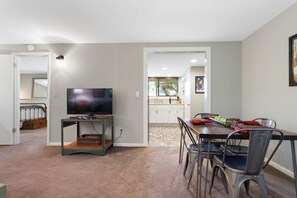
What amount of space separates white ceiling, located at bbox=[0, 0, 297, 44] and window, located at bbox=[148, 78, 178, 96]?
427 centimetres

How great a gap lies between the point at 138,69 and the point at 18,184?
269 centimetres

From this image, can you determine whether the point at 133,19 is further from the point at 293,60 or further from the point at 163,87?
the point at 163,87

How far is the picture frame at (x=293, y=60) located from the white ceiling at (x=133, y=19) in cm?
48

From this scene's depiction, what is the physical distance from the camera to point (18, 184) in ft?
6.94

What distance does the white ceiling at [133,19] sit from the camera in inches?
88.4

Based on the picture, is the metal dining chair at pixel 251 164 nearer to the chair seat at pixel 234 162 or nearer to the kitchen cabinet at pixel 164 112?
the chair seat at pixel 234 162

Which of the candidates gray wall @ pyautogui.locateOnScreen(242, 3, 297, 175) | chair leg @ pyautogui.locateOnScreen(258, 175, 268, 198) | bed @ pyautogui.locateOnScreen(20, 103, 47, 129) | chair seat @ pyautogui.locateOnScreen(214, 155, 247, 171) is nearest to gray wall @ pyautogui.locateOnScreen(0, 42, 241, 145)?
gray wall @ pyautogui.locateOnScreen(242, 3, 297, 175)

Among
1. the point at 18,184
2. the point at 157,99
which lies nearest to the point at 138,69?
the point at 18,184

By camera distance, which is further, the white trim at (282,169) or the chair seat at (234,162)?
the white trim at (282,169)

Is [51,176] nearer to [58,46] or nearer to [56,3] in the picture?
[56,3]

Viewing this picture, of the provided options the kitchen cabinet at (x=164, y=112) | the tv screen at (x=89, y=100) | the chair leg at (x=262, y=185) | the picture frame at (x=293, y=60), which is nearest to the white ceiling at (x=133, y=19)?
the picture frame at (x=293, y=60)

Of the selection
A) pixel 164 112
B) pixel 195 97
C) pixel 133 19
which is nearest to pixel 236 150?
pixel 133 19

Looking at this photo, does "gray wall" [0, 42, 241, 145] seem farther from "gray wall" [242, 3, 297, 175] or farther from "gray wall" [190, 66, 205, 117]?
"gray wall" [190, 66, 205, 117]

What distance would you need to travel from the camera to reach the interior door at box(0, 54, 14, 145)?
12.5ft
